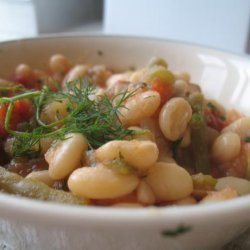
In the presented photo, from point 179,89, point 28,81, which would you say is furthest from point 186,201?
point 28,81

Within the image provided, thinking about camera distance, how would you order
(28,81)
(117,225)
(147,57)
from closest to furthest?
1. (117,225)
2. (28,81)
3. (147,57)

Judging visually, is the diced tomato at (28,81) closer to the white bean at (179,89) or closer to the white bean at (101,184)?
the white bean at (179,89)

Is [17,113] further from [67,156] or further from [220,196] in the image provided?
[220,196]

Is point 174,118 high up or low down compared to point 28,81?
up

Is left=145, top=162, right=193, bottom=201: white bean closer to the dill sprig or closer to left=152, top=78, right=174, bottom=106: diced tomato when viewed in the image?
the dill sprig

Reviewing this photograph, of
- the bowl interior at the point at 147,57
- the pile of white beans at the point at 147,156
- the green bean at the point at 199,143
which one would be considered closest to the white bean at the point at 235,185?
the pile of white beans at the point at 147,156
